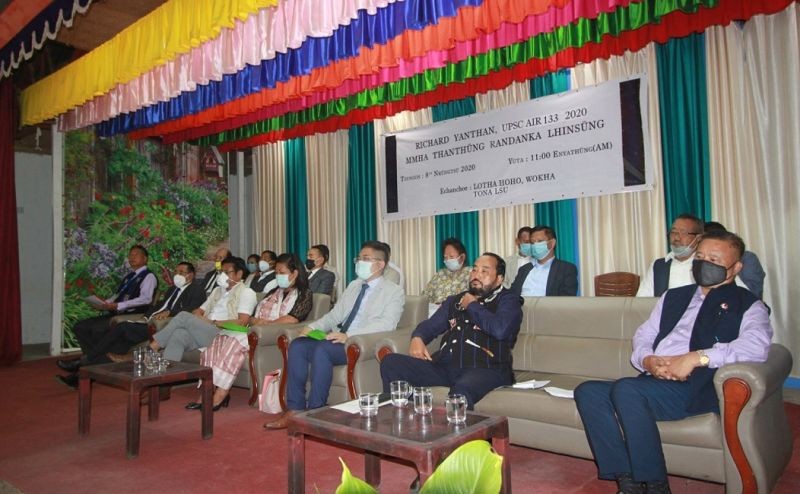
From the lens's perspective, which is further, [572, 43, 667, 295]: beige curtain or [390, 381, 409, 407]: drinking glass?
[572, 43, 667, 295]: beige curtain

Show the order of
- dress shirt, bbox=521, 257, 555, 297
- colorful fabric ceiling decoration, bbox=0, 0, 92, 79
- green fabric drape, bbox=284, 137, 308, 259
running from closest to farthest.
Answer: colorful fabric ceiling decoration, bbox=0, 0, 92, 79 < dress shirt, bbox=521, 257, 555, 297 < green fabric drape, bbox=284, 137, 308, 259

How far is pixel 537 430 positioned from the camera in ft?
8.91

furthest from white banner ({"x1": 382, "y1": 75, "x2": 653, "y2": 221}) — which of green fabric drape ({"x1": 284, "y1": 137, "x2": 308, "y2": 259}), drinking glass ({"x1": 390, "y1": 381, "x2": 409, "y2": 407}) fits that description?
drinking glass ({"x1": 390, "y1": 381, "x2": 409, "y2": 407})

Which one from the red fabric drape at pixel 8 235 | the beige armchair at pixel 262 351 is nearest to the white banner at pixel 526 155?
the beige armchair at pixel 262 351

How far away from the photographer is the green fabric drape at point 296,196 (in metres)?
7.97

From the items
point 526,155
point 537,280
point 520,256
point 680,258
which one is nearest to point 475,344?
point 680,258

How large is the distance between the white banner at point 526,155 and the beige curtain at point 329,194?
88cm

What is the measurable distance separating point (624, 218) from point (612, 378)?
238 cm

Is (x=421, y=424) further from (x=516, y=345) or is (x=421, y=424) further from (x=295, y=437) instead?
(x=516, y=345)

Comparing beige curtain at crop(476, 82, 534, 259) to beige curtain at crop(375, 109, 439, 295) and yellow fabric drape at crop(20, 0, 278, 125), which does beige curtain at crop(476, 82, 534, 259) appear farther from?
A: yellow fabric drape at crop(20, 0, 278, 125)

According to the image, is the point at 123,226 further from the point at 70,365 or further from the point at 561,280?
the point at 561,280

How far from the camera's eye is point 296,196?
806 cm

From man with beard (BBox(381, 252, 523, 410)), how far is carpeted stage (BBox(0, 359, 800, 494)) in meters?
0.46

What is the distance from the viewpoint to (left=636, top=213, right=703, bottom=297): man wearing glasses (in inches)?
140
